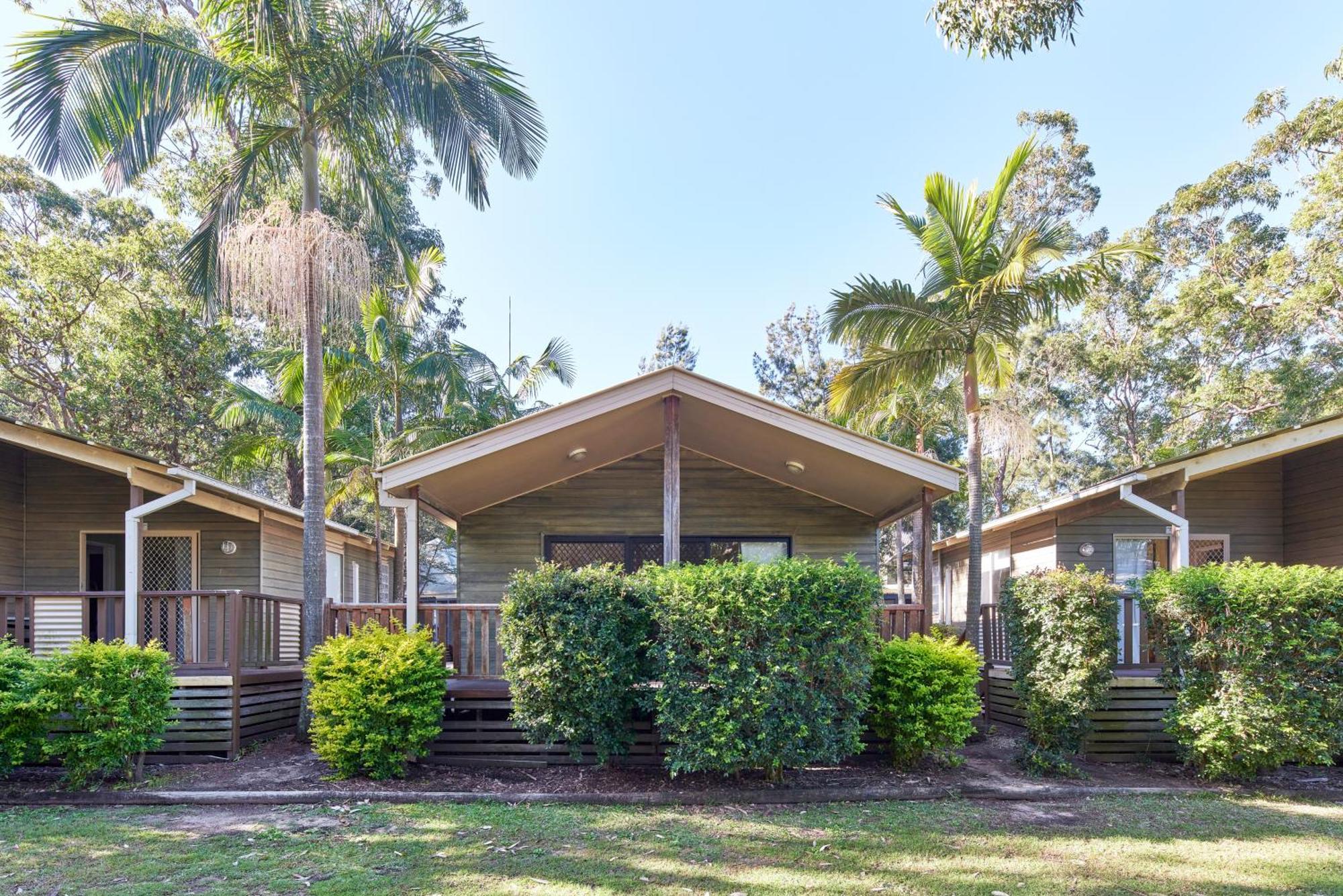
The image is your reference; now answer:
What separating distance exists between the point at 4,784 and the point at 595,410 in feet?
18.5

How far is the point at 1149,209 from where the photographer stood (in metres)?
22.0

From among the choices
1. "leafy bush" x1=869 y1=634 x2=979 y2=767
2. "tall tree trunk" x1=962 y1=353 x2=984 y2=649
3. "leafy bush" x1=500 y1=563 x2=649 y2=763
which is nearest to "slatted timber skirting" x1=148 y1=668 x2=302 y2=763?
"leafy bush" x1=500 y1=563 x2=649 y2=763

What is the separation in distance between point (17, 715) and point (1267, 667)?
9.57 m

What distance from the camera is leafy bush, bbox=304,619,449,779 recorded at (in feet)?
21.7

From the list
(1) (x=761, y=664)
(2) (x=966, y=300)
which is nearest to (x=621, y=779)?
(1) (x=761, y=664)

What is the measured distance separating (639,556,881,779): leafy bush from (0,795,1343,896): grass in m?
0.45

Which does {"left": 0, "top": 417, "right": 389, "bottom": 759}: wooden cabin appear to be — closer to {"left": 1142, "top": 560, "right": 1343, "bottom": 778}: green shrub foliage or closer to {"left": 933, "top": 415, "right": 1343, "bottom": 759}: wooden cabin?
{"left": 933, "top": 415, "right": 1343, "bottom": 759}: wooden cabin

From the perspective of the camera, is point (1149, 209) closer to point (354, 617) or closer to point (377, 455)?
point (377, 455)

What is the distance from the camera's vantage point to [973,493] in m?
9.89

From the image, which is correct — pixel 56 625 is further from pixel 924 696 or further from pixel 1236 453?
pixel 1236 453

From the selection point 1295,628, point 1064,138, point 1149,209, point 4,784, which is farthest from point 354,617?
point 1064,138

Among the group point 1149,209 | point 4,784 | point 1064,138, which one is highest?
point 1064,138

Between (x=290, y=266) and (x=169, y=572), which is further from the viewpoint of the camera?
(x=169, y=572)

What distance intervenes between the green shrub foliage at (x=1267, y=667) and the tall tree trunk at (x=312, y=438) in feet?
26.5
